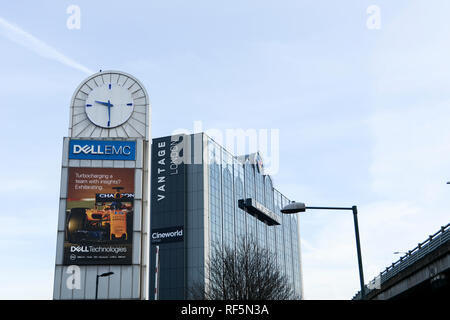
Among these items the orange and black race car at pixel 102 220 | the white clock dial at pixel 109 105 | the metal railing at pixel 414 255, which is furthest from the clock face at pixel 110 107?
the metal railing at pixel 414 255

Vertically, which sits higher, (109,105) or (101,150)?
(109,105)

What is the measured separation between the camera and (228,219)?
8931 centimetres

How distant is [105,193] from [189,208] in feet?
121

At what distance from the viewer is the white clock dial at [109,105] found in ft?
161

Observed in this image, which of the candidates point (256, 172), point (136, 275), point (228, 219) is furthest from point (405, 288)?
point (256, 172)

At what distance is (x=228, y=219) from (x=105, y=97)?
43786 mm

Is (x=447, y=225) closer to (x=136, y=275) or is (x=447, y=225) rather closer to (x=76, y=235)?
(x=136, y=275)

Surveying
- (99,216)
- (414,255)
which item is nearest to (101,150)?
(99,216)

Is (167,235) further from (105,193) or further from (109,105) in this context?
(105,193)

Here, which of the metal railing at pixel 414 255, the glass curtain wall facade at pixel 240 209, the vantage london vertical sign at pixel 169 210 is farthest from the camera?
the glass curtain wall facade at pixel 240 209

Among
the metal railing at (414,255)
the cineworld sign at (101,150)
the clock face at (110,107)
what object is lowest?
the metal railing at (414,255)

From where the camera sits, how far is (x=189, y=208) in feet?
270

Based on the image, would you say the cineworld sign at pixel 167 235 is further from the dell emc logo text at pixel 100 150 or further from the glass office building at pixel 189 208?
the dell emc logo text at pixel 100 150

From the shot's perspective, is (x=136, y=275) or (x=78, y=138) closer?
(x=136, y=275)
